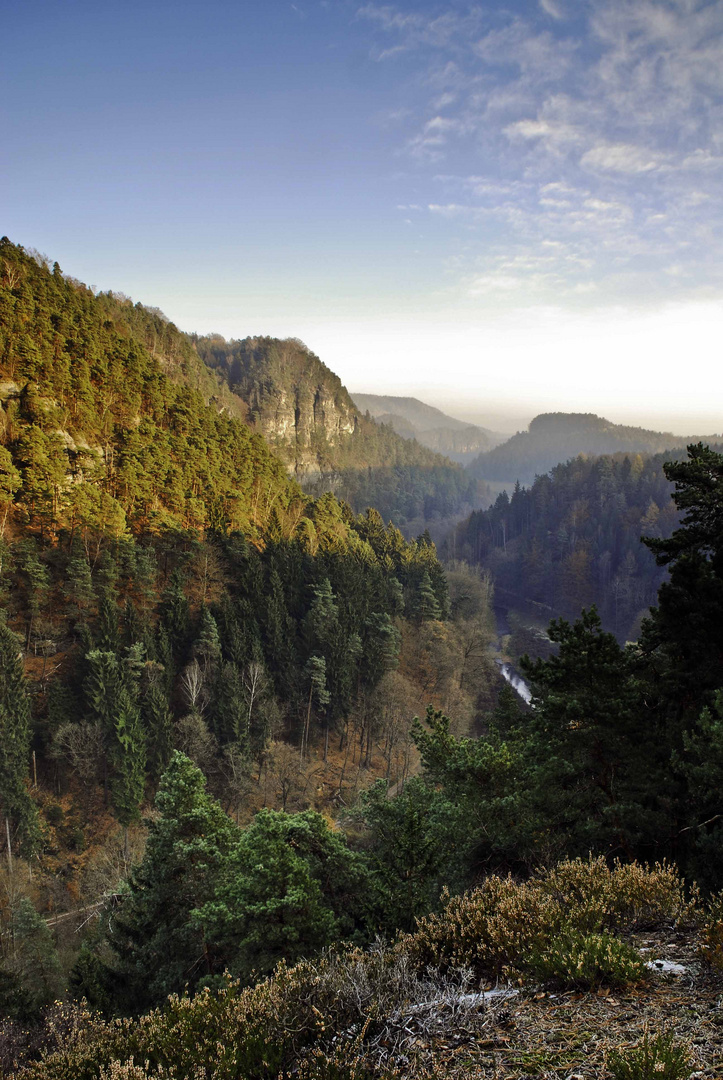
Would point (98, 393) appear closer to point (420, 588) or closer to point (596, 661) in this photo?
point (420, 588)

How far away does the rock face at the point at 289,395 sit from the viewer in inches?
4409

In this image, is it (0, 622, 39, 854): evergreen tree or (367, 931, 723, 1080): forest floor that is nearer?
(367, 931, 723, 1080): forest floor

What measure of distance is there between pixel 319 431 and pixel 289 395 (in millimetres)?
13777

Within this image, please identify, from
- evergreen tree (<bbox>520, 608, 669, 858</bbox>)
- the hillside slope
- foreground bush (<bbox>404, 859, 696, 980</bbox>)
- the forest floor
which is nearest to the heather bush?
the forest floor

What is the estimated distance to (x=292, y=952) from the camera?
351 inches

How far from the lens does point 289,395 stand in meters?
119

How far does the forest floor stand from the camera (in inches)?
142

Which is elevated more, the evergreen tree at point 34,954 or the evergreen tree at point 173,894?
the evergreen tree at point 173,894

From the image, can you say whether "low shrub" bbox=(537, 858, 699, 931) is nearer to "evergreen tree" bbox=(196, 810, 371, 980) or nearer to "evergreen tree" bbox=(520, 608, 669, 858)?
"evergreen tree" bbox=(520, 608, 669, 858)

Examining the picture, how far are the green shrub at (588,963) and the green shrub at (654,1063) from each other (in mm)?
1188

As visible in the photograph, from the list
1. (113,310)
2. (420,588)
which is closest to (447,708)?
(420,588)

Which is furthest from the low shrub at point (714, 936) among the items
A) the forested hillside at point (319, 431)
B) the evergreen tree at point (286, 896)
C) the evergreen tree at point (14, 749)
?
the forested hillside at point (319, 431)

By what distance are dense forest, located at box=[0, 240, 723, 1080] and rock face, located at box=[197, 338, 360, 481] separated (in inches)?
1618

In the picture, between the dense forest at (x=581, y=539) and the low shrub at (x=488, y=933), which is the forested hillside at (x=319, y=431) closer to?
the dense forest at (x=581, y=539)
